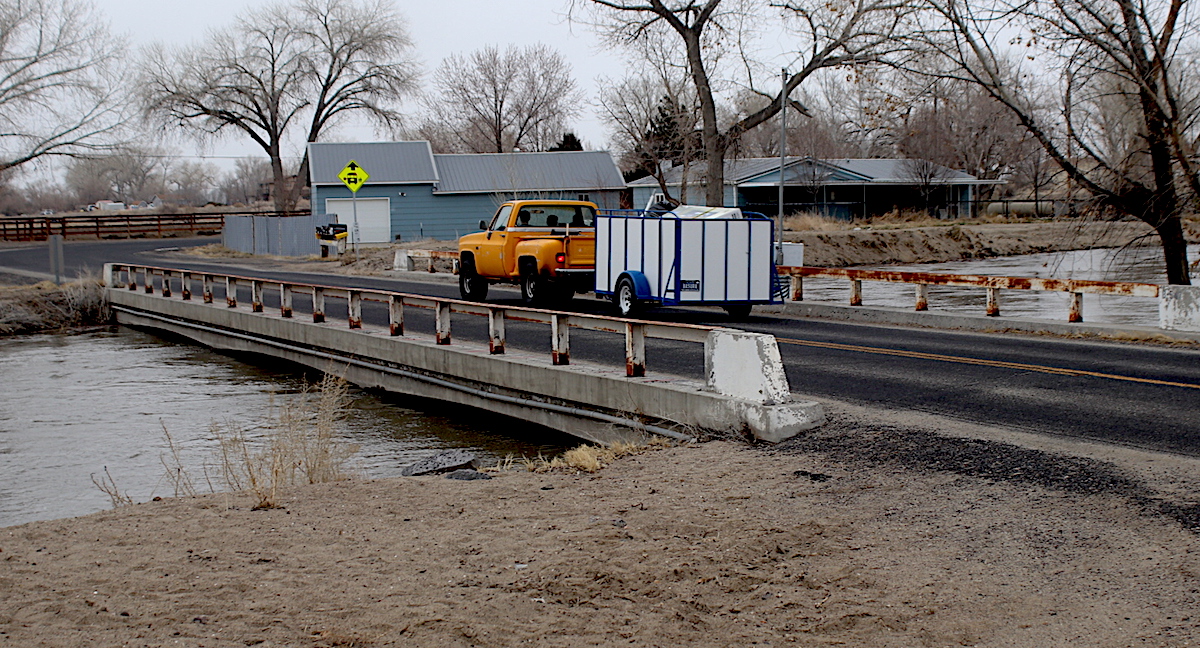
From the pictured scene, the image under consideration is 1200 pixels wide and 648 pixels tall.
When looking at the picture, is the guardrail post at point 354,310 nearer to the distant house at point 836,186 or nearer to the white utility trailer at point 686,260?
the white utility trailer at point 686,260

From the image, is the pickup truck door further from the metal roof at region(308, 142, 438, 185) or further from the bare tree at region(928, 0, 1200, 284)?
the metal roof at region(308, 142, 438, 185)

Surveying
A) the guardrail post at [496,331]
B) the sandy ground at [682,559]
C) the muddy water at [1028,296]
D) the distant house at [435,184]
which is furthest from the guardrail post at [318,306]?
the distant house at [435,184]

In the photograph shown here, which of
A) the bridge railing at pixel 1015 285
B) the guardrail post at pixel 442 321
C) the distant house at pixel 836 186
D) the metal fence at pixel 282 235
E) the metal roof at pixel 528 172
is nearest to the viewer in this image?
the guardrail post at pixel 442 321

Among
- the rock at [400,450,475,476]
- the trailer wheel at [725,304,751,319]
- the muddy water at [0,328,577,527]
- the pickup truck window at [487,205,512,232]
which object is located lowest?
the muddy water at [0,328,577,527]

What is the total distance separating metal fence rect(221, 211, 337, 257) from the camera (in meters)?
44.7

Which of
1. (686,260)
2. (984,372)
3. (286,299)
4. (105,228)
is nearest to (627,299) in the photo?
(686,260)

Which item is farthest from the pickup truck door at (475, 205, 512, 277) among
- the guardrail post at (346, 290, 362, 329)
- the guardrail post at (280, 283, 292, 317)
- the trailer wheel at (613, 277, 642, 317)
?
the guardrail post at (346, 290, 362, 329)

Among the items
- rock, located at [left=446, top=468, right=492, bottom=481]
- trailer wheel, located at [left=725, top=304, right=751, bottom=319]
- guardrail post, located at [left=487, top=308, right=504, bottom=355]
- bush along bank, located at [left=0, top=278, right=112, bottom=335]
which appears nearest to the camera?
rock, located at [left=446, top=468, right=492, bottom=481]

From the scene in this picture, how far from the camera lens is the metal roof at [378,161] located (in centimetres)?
5188

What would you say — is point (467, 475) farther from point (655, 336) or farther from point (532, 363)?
point (532, 363)

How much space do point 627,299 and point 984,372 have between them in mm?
8353

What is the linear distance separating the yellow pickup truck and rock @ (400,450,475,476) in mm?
9298

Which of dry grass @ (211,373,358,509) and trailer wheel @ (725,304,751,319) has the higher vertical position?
trailer wheel @ (725,304,751,319)

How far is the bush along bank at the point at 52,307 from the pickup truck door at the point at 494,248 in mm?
10861
